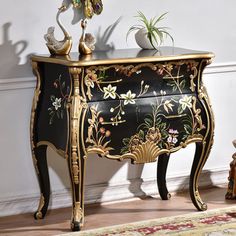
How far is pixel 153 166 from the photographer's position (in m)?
3.39

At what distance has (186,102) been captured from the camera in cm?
287

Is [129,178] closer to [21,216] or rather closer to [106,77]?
[21,216]

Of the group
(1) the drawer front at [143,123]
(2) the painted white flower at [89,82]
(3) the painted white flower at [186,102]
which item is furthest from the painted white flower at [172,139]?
(2) the painted white flower at [89,82]

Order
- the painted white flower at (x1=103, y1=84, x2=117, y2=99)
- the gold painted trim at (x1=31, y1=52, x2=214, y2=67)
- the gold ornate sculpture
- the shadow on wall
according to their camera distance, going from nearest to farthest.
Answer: the gold painted trim at (x1=31, y1=52, x2=214, y2=67)
the painted white flower at (x1=103, y1=84, x2=117, y2=99)
the gold ornate sculpture
the shadow on wall

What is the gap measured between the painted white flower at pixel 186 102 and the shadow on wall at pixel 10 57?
0.79 meters

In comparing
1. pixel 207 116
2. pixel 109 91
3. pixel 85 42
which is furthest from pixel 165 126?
pixel 85 42

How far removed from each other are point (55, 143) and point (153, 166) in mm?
764

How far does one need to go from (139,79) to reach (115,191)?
799 mm

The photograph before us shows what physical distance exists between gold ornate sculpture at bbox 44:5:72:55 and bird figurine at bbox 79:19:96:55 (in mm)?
56

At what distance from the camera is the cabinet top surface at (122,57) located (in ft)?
8.57

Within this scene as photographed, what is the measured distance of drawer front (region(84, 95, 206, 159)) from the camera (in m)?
2.71

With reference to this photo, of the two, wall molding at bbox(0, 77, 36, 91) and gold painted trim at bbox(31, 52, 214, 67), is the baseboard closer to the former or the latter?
wall molding at bbox(0, 77, 36, 91)

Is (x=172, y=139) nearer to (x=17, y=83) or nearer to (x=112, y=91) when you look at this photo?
(x=112, y=91)

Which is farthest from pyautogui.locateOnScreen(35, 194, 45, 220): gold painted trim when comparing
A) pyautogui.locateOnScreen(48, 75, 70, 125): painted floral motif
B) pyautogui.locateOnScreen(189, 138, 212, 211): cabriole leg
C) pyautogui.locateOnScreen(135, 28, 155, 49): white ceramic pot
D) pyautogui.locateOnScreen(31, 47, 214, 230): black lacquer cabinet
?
pyautogui.locateOnScreen(135, 28, 155, 49): white ceramic pot
